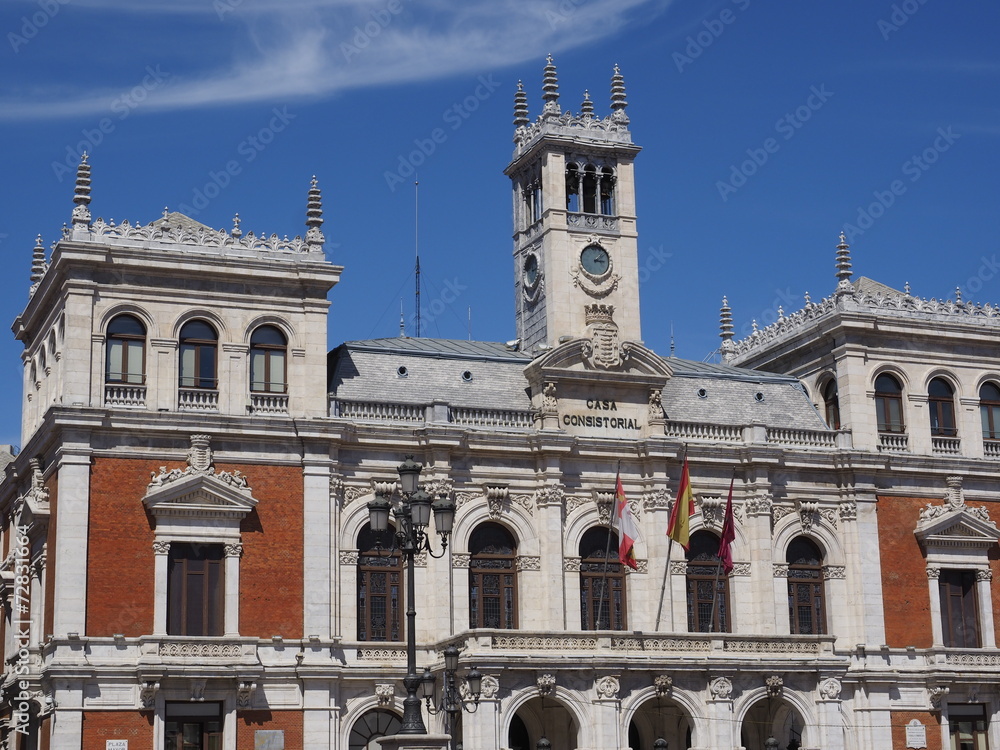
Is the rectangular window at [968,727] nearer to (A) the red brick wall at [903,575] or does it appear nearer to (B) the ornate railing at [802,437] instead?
(A) the red brick wall at [903,575]

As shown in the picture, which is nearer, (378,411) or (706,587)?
(378,411)

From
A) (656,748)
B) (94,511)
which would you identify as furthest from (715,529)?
(94,511)

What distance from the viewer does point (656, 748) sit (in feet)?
146

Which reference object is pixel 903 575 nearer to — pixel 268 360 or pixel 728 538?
pixel 728 538

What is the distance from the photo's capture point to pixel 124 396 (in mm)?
48312

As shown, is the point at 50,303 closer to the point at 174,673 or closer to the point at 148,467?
the point at 148,467

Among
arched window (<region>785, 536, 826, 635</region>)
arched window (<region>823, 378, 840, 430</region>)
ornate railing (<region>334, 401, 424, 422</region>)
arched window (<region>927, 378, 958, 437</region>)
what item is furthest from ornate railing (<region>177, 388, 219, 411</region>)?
arched window (<region>927, 378, 958, 437</region>)

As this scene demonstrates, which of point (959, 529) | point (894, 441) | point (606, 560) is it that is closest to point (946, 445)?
point (894, 441)

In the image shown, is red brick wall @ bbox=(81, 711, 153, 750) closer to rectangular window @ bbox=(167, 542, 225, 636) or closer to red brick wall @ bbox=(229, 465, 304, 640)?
rectangular window @ bbox=(167, 542, 225, 636)

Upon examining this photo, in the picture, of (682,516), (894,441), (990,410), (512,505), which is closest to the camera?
(682,516)

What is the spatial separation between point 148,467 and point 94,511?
2082mm

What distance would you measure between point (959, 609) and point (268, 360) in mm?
26234

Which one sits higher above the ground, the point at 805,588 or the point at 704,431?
the point at 704,431

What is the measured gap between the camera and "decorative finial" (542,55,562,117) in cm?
5769
